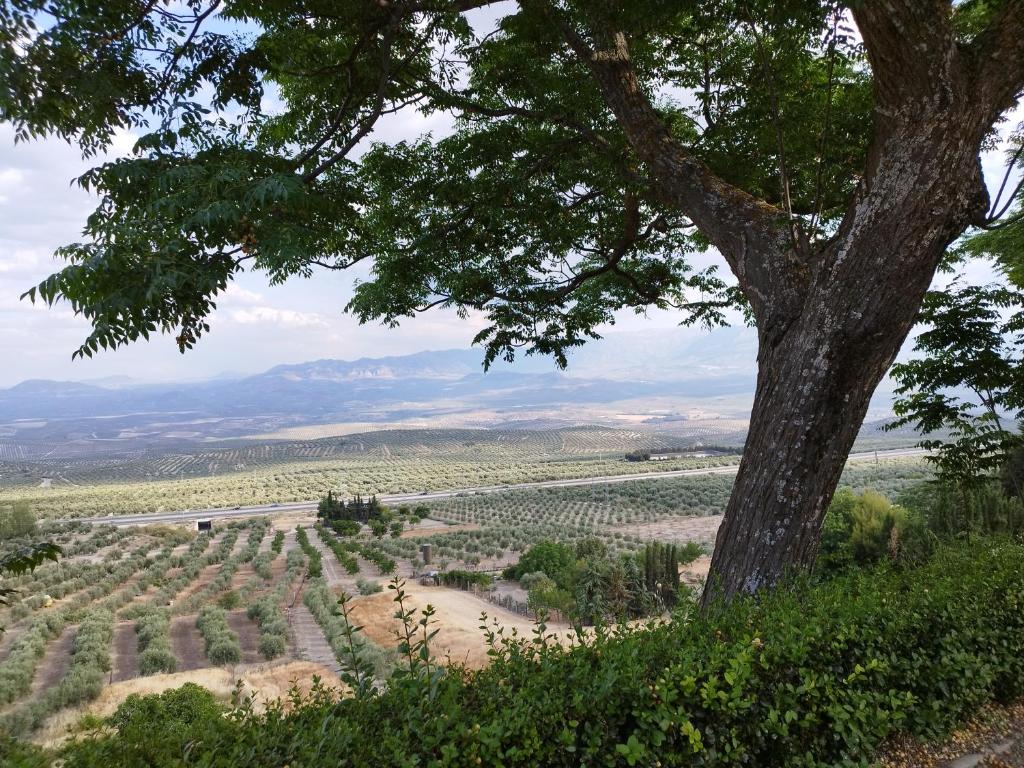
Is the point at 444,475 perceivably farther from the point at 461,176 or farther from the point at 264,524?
the point at 461,176

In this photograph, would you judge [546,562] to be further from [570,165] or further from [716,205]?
[716,205]

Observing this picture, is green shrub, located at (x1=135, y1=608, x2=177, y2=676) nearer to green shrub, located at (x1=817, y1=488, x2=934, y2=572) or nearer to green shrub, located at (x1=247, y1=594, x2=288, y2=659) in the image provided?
green shrub, located at (x1=247, y1=594, x2=288, y2=659)

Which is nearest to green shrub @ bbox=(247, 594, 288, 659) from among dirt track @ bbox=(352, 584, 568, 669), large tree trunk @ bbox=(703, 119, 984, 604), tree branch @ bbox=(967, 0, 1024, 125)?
dirt track @ bbox=(352, 584, 568, 669)

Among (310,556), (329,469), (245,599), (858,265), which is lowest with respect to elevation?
(329,469)

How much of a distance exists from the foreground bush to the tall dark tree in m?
Answer: 0.66

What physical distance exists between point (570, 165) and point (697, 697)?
4.51 metres

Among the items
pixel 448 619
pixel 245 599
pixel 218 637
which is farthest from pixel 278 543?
pixel 448 619

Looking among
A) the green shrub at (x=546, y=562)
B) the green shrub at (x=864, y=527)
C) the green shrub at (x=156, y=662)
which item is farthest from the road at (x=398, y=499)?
the green shrub at (x=864, y=527)

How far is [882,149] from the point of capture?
2.99 meters

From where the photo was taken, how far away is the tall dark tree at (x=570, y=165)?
262 centimetres

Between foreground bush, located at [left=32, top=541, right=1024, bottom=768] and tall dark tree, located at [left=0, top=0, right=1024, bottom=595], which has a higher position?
tall dark tree, located at [left=0, top=0, right=1024, bottom=595]

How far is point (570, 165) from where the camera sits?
5.26 metres

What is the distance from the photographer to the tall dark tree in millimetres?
2617

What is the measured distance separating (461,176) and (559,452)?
90195 mm
